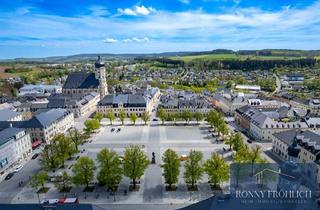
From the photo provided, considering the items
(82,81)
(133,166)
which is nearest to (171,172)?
(133,166)

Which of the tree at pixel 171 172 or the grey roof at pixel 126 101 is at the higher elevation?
the grey roof at pixel 126 101

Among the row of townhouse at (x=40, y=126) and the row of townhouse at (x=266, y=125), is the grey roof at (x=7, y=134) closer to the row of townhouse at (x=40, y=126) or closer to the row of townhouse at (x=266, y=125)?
the row of townhouse at (x=40, y=126)

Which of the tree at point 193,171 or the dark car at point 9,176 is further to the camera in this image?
the dark car at point 9,176

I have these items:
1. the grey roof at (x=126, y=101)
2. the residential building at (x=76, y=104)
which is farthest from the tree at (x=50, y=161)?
the grey roof at (x=126, y=101)

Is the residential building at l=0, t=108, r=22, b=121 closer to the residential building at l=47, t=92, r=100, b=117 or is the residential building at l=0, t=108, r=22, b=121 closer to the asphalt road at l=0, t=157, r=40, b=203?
the residential building at l=47, t=92, r=100, b=117

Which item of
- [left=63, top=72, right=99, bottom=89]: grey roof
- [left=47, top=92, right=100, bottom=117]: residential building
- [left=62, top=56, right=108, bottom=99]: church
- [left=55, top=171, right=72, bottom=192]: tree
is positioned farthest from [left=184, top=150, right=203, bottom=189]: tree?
[left=63, top=72, right=99, bottom=89]: grey roof

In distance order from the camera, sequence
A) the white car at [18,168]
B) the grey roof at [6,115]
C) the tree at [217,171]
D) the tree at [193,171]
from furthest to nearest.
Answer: the grey roof at [6,115] → the white car at [18,168] → the tree at [193,171] → the tree at [217,171]
